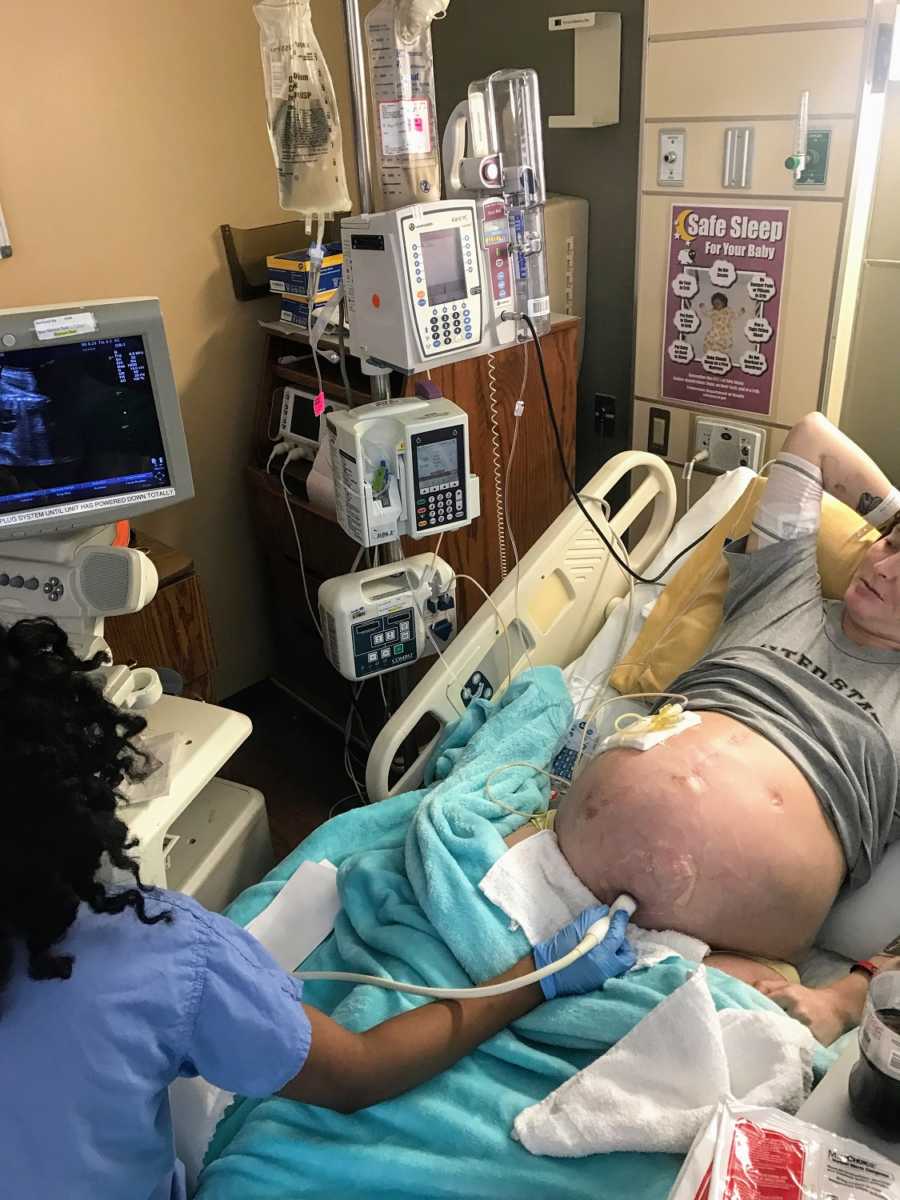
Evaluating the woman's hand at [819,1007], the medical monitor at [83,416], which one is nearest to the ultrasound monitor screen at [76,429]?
the medical monitor at [83,416]

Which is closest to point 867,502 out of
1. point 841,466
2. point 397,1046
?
point 841,466

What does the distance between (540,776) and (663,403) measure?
131 cm

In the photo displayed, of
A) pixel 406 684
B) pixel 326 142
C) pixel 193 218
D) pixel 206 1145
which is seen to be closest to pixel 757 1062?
pixel 206 1145

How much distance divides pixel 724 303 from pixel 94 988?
2107mm

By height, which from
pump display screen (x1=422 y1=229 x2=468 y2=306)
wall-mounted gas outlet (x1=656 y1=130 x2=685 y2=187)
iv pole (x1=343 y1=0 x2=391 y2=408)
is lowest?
pump display screen (x1=422 y1=229 x2=468 y2=306)

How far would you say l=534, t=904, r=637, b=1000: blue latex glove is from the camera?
134cm

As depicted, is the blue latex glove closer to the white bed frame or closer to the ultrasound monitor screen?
the white bed frame

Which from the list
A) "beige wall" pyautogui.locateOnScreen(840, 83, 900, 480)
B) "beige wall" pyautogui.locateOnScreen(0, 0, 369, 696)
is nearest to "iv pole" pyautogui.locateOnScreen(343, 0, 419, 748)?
"beige wall" pyautogui.locateOnScreen(0, 0, 369, 696)

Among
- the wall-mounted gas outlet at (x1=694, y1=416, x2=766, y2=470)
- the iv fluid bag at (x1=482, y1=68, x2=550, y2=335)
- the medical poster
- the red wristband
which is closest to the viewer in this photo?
the red wristband

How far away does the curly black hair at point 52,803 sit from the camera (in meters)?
0.85

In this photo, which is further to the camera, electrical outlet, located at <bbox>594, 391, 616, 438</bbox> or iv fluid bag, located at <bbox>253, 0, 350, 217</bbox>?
electrical outlet, located at <bbox>594, 391, 616, 438</bbox>

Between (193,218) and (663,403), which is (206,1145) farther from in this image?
(193,218)

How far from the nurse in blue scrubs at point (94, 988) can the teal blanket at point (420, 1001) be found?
0.13 metres

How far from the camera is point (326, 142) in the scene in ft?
6.15
